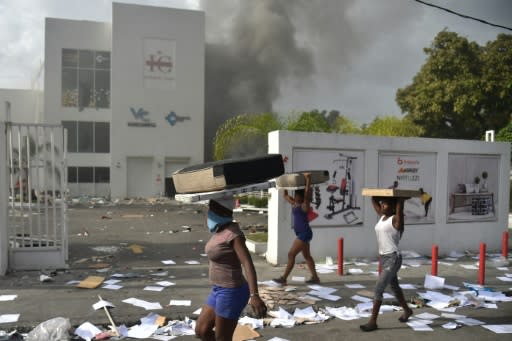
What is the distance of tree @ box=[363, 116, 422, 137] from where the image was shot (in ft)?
101

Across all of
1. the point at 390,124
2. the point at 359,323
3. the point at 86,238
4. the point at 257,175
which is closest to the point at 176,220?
the point at 86,238

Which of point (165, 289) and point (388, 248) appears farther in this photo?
point (165, 289)

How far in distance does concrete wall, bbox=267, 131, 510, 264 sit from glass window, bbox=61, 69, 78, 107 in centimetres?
2683

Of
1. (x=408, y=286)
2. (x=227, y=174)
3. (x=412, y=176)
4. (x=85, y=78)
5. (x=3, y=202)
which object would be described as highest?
(x=85, y=78)

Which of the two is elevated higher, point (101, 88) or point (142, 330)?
point (101, 88)

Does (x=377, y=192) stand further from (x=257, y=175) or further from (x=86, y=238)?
(x=86, y=238)

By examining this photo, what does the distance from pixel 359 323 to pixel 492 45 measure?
2848cm

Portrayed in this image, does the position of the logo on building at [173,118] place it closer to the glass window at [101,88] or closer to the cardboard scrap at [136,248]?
the glass window at [101,88]

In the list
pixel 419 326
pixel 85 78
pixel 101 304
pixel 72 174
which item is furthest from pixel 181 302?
pixel 85 78

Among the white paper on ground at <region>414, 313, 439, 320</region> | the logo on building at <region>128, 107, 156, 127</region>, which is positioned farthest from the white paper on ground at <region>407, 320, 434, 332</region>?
the logo on building at <region>128, 107, 156, 127</region>

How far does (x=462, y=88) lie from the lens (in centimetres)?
2697

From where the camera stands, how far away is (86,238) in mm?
12812

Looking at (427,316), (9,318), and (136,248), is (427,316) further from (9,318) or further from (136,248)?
(136,248)

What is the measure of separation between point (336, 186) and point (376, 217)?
121cm
